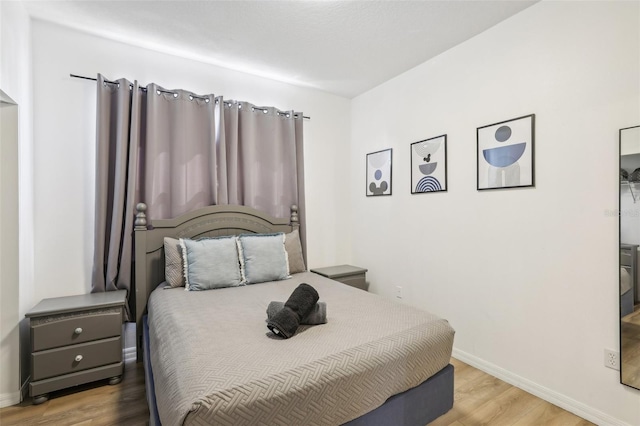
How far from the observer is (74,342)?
208 centimetres

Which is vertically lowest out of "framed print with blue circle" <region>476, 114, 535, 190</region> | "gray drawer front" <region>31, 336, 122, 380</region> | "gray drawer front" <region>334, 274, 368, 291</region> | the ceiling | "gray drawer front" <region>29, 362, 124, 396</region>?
"gray drawer front" <region>29, 362, 124, 396</region>

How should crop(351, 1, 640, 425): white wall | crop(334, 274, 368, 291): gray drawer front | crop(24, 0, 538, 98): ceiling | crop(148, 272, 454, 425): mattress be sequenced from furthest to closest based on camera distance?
crop(334, 274, 368, 291): gray drawer front → crop(24, 0, 538, 98): ceiling → crop(351, 1, 640, 425): white wall → crop(148, 272, 454, 425): mattress

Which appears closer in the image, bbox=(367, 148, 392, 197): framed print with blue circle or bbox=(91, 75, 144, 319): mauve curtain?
bbox=(91, 75, 144, 319): mauve curtain

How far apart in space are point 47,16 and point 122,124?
887 mm

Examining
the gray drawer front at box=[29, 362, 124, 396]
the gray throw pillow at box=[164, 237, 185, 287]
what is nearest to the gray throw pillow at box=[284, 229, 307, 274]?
the gray throw pillow at box=[164, 237, 185, 287]

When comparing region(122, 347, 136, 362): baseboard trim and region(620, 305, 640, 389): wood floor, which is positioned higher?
region(620, 305, 640, 389): wood floor

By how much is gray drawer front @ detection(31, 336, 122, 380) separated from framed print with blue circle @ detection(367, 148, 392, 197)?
2756mm

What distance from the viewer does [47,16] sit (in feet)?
7.45

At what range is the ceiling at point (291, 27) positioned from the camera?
215cm

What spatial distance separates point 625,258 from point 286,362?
1.97 m

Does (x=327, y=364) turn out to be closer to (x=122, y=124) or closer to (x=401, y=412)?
(x=401, y=412)

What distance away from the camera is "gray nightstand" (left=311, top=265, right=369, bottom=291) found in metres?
3.25

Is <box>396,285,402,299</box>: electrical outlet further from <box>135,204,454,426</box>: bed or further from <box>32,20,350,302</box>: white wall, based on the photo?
<box>32,20,350,302</box>: white wall

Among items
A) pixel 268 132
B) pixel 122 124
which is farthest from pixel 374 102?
pixel 122 124
